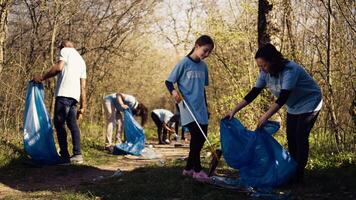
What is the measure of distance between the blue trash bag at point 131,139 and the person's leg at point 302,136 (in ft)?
13.1

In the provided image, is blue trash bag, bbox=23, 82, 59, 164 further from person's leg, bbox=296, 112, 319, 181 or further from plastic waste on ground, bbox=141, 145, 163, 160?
person's leg, bbox=296, 112, 319, 181

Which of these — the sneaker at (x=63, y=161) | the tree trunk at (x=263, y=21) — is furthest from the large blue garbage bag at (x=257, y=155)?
the sneaker at (x=63, y=161)

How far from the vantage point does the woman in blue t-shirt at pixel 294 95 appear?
4.43 m

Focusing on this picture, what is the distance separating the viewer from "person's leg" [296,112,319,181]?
461cm

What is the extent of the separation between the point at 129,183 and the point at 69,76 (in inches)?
85.2

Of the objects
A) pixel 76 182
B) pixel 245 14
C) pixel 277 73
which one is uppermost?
pixel 245 14

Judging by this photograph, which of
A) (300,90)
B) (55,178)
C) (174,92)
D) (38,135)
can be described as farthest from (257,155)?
(38,135)

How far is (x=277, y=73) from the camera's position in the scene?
178 inches

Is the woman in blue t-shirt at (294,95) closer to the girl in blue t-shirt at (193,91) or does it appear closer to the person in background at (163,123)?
the girl in blue t-shirt at (193,91)

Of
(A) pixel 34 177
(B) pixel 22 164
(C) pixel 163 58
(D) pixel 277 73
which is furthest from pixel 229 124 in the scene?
(C) pixel 163 58

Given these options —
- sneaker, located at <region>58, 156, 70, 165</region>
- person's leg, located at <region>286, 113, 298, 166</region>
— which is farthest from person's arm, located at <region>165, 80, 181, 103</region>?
sneaker, located at <region>58, 156, 70, 165</region>

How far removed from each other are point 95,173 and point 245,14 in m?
4.93

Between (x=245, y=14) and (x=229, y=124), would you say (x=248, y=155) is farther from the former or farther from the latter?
(x=245, y=14)

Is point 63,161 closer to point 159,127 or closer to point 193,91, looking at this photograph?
point 193,91
